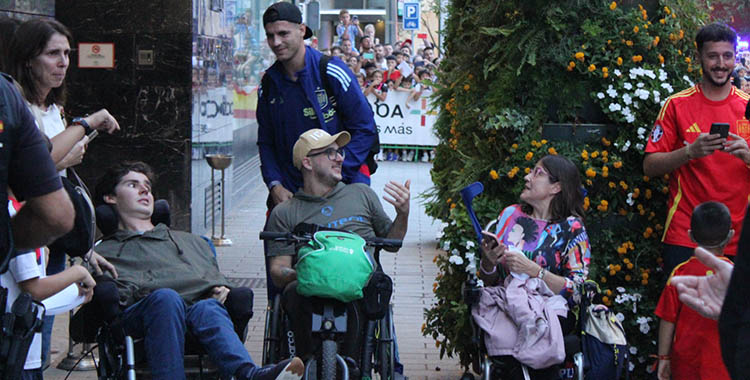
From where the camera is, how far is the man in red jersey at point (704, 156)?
5324mm

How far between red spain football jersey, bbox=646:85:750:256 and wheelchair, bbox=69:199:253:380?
2.32 meters

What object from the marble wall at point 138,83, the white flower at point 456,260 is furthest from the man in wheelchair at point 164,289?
the marble wall at point 138,83

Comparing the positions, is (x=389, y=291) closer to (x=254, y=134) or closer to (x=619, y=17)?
(x=619, y=17)

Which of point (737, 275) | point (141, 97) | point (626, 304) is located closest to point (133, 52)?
point (141, 97)

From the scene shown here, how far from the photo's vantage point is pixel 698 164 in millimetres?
5398

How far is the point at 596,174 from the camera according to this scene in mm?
5754

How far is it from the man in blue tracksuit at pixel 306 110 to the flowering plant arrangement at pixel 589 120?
0.65 m

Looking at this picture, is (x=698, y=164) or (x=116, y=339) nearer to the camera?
(x=116, y=339)

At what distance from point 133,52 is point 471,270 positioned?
5.32 metres

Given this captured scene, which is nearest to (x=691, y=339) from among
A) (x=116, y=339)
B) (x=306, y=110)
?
(x=306, y=110)

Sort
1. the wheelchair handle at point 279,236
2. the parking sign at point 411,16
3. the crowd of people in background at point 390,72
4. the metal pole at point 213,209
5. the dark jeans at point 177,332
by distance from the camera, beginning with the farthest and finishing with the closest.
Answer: the parking sign at point 411,16
the crowd of people in background at point 390,72
the metal pole at point 213,209
the wheelchair handle at point 279,236
the dark jeans at point 177,332

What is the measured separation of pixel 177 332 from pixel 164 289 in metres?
0.25

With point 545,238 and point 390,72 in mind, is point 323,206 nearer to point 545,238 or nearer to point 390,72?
point 545,238

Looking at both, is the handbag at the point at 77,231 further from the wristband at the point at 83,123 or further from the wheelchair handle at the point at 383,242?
the wheelchair handle at the point at 383,242
